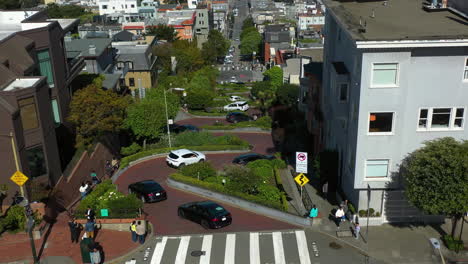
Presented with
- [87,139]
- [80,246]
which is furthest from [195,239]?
[87,139]

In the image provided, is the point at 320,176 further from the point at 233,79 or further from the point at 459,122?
the point at 233,79

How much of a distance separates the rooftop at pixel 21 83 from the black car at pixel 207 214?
43.6 feet

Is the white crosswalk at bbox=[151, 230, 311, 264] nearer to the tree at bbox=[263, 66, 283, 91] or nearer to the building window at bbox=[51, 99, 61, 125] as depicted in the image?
the building window at bbox=[51, 99, 61, 125]

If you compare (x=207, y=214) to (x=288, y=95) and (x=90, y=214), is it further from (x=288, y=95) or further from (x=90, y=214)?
(x=288, y=95)

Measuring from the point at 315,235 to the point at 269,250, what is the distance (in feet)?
11.7

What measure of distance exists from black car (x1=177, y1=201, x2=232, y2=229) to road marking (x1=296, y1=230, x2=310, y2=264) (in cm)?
458

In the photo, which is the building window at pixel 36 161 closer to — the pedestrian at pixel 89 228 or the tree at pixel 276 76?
the pedestrian at pixel 89 228

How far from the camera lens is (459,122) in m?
30.5

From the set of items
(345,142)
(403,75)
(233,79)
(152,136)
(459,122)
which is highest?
(403,75)

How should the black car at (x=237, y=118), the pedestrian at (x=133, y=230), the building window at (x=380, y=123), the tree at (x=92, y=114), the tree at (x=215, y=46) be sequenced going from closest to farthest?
the pedestrian at (x=133, y=230) < the building window at (x=380, y=123) < the tree at (x=92, y=114) < the black car at (x=237, y=118) < the tree at (x=215, y=46)

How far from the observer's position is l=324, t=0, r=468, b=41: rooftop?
28.8 m

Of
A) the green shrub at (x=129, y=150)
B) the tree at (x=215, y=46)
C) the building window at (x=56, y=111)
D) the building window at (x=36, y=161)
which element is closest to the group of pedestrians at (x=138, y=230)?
the building window at (x=36, y=161)

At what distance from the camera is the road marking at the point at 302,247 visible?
2834 cm

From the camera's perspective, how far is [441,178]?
1081 inches
